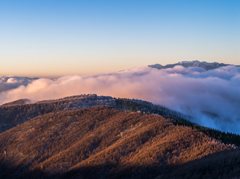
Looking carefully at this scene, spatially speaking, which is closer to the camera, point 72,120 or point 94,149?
point 94,149

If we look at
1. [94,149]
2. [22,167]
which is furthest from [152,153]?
[22,167]

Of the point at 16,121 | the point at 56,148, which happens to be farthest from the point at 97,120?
the point at 16,121

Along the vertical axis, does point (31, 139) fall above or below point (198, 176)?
below

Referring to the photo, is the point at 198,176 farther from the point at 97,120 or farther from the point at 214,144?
the point at 97,120

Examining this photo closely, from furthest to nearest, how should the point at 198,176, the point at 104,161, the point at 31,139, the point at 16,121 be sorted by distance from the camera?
the point at 16,121, the point at 31,139, the point at 104,161, the point at 198,176

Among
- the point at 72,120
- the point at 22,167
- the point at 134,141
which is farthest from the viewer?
the point at 72,120

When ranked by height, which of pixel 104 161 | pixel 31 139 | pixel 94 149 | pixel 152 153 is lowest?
pixel 31 139
